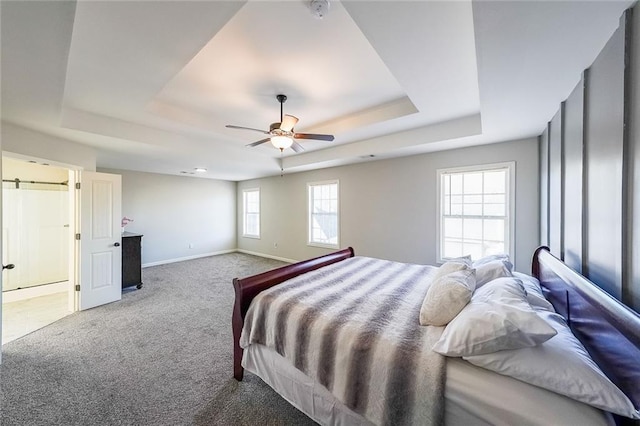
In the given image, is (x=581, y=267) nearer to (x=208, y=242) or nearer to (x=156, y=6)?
(x=156, y=6)

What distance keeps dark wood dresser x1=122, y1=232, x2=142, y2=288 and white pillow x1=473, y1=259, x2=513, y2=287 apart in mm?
5171

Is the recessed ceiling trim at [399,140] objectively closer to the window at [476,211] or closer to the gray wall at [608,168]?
the window at [476,211]

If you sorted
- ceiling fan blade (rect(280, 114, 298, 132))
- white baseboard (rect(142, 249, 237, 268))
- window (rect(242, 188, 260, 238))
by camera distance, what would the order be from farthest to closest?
window (rect(242, 188, 260, 238)) → white baseboard (rect(142, 249, 237, 268)) → ceiling fan blade (rect(280, 114, 298, 132))

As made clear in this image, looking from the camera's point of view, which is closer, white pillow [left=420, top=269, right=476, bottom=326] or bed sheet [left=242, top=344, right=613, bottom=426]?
bed sheet [left=242, top=344, right=613, bottom=426]

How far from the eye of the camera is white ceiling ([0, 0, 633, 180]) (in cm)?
136

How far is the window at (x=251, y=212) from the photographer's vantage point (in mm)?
7240

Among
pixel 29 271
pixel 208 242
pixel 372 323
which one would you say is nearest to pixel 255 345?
pixel 372 323

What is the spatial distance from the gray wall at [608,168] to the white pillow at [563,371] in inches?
18.6

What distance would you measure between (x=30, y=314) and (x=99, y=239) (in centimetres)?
121

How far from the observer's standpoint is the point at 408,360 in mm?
1212

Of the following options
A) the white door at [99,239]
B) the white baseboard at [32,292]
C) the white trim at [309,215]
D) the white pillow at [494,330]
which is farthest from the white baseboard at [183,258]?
the white pillow at [494,330]

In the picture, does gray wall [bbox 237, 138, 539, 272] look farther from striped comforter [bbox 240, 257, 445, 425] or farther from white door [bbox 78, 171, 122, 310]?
white door [bbox 78, 171, 122, 310]

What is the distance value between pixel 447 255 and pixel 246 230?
224 inches

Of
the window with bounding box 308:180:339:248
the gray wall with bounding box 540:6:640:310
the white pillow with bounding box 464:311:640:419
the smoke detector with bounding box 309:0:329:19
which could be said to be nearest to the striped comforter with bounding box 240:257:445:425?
the white pillow with bounding box 464:311:640:419
